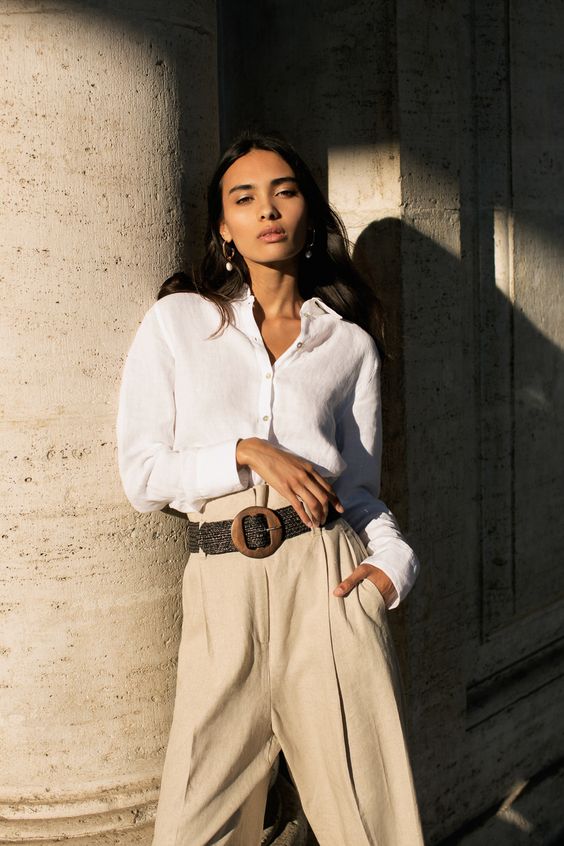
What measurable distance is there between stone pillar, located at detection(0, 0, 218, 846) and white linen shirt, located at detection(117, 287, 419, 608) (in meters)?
0.10

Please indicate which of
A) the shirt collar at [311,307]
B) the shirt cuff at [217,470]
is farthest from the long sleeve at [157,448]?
the shirt collar at [311,307]

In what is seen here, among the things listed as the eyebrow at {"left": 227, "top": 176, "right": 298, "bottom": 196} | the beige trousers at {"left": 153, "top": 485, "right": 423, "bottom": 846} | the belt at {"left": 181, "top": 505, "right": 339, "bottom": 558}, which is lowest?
the beige trousers at {"left": 153, "top": 485, "right": 423, "bottom": 846}

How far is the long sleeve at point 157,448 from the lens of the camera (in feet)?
7.36

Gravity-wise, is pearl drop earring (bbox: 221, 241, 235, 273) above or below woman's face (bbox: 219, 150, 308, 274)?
below

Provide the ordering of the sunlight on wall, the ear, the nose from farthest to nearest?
the sunlight on wall → the ear → the nose

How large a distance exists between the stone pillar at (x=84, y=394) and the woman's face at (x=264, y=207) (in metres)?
0.14

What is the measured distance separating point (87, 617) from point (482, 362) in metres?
2.07

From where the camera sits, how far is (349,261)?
2.78 m

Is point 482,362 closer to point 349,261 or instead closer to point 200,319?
point 349,261

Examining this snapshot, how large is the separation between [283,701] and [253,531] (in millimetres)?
414

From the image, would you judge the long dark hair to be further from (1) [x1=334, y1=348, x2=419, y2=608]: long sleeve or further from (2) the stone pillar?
(1) [x1=334, y1=348, x2=419, y2=608]: long sleeve

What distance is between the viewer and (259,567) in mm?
2266

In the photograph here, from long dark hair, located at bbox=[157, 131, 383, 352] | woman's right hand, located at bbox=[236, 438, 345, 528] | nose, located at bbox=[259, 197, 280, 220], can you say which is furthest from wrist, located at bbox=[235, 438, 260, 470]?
nose, located at bbox=[259, 197, 280, 220]

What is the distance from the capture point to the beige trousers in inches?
88.8
